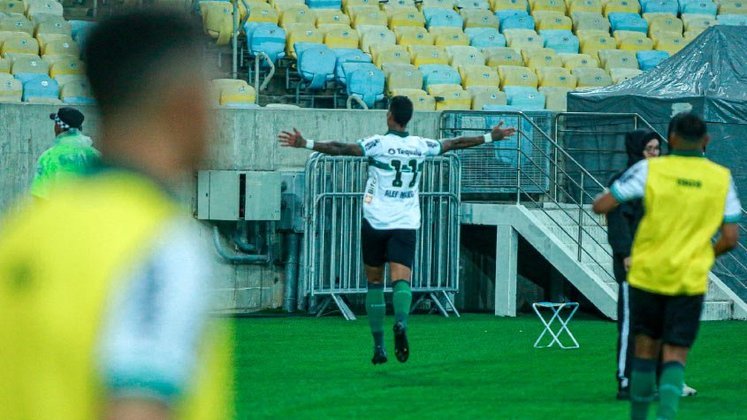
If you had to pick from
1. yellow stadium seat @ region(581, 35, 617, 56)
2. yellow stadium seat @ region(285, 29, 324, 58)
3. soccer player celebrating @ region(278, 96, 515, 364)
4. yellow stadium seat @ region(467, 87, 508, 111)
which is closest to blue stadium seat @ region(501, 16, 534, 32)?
yellow stadium seat @ region(581, 35, 617, 56)

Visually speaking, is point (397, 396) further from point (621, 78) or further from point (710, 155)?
point (621, 78)

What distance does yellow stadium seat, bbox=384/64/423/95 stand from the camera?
18.6 metres

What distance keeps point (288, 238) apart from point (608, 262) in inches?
151

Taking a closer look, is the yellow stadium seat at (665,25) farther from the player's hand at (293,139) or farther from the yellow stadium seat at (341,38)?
the player's hand at (293,139)

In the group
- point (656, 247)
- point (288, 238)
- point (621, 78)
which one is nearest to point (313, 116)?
point (288, 238)

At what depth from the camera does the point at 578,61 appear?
Result: 69.0 feet

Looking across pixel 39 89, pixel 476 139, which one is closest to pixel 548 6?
pixel 39 89

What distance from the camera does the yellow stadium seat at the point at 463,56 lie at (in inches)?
792

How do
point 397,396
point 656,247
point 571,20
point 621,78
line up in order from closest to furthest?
point 656,247 → point 397,396 → point 621,78 → point 571,20

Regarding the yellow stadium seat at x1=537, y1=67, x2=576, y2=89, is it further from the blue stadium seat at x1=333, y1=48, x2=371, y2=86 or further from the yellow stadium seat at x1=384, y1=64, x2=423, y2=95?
the blue stadium seat at x1=333, y1=48, x2=371, y2=86

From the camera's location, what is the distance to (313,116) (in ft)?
53.0

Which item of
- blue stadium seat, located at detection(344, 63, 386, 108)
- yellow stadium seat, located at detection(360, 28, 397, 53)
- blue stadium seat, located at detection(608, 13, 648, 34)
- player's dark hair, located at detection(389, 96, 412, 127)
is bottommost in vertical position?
player's dark hair, located at detection(389, 96, 412, 127)

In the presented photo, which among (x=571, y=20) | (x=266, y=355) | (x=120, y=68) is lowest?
(x=266, y=355)

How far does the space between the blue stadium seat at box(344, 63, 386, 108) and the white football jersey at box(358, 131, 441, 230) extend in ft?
21.6
